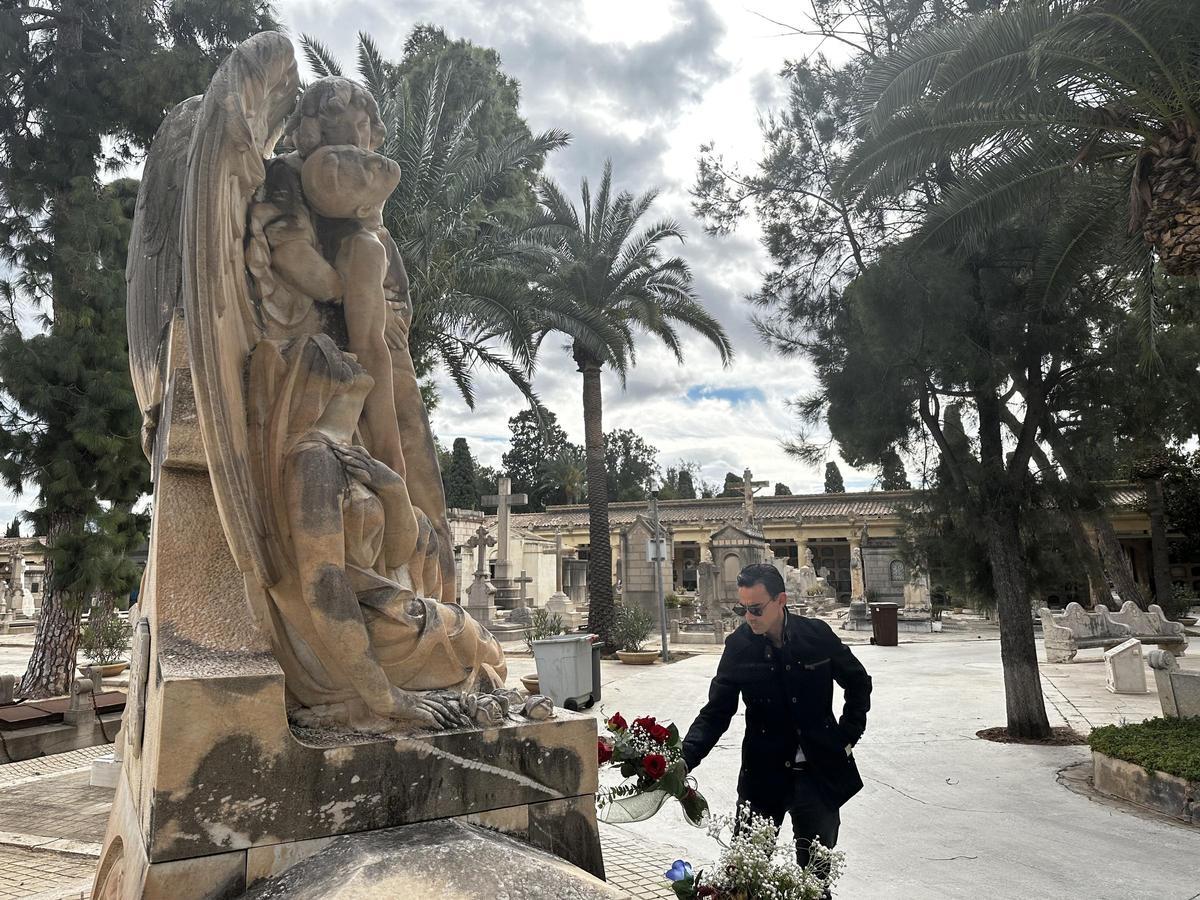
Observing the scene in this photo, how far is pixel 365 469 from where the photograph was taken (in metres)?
2.55

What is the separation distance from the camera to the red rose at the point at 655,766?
2617 millimetres

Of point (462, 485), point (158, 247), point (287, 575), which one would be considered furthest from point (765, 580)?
point (462, 485)

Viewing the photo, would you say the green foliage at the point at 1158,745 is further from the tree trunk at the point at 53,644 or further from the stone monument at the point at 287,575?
the tree trunk at the point at 53,644

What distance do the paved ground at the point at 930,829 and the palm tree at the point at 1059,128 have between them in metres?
4.02

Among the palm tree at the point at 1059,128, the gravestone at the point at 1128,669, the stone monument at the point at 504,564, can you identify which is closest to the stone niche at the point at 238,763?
the palm tree at the point at 1059,128

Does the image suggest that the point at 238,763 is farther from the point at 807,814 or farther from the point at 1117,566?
the point at 1117,566

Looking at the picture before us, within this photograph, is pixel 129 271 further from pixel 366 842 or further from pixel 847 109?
pixel 847 109

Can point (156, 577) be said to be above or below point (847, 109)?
below

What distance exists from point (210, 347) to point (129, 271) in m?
1.22

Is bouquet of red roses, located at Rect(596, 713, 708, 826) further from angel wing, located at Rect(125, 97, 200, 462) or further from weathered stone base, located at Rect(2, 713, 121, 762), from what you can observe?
weathered stone base, located at Rect(2, 713, 121, 762)

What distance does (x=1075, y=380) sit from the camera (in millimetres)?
8250

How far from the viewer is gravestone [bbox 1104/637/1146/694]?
37.3 ft

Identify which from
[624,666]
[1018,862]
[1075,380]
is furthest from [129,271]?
[624,666]

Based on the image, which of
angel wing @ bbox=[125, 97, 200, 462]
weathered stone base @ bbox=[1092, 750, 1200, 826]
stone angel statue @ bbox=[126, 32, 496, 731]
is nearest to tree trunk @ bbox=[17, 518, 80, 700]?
angel wing @ bbox=[125, 97, 200, 462]
